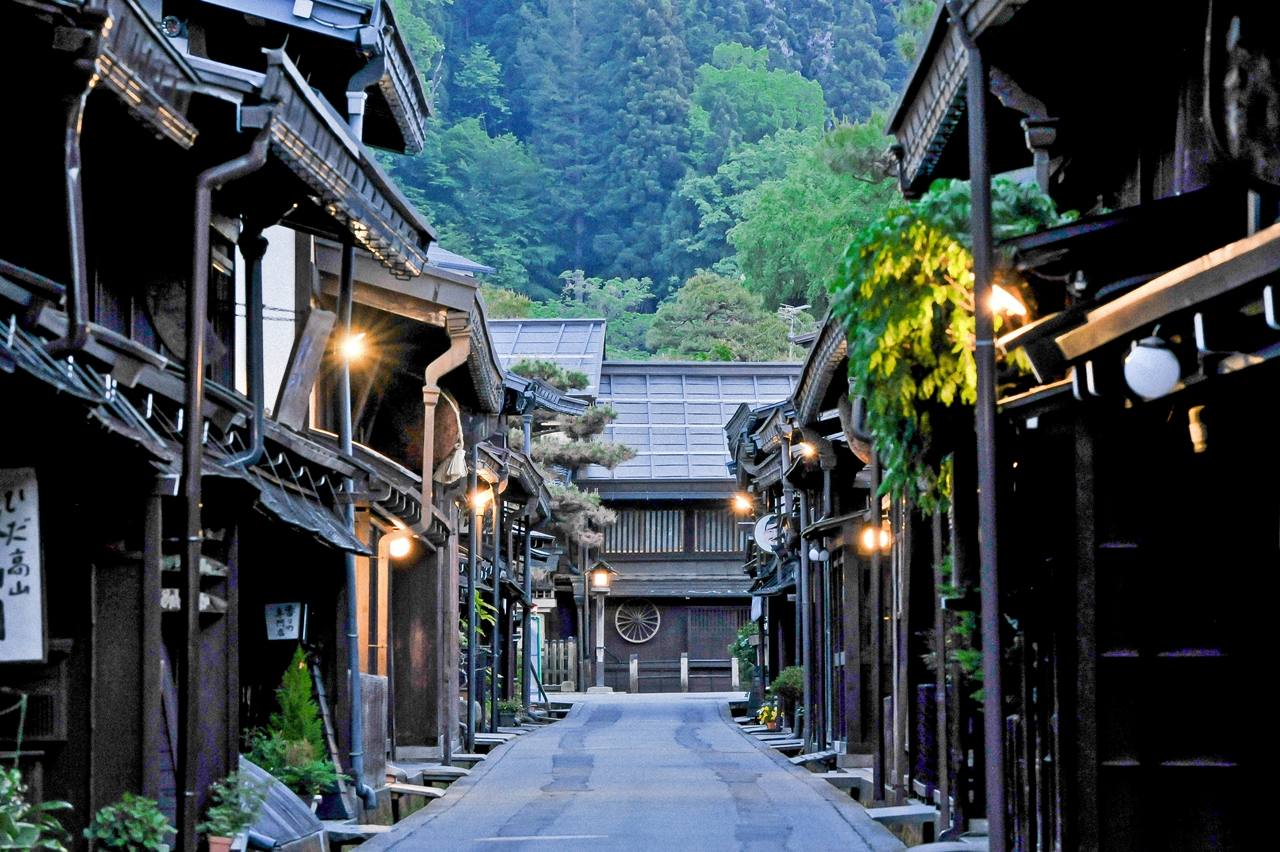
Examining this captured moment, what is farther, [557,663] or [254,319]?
[557,663]

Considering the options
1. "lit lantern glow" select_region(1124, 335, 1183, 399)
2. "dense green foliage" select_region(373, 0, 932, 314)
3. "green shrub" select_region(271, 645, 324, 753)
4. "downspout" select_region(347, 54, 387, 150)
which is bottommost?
"green shrub" select_region(271, 645, 324, 753)

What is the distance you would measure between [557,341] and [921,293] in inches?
2157

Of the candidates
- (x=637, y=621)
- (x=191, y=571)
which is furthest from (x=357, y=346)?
(x=637, y=621)

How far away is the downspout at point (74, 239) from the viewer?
9.15m

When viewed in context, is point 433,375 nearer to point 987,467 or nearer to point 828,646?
point 828,646

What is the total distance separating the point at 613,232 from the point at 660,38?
43.1 feet

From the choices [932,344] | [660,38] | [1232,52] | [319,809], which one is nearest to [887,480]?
[932,344]

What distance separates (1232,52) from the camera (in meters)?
7.87

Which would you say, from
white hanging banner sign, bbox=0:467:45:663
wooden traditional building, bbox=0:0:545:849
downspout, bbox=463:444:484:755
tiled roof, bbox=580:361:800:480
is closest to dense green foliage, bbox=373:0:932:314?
tiled roof, bbox=580:361:800:480

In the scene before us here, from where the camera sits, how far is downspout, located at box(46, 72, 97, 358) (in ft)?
30.0

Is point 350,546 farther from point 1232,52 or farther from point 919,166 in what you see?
point 1232,52

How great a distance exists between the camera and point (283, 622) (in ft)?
59.3

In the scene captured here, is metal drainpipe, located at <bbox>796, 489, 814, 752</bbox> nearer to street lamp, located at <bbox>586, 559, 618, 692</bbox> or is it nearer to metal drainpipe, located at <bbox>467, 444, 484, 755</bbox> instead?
metal drainpipe, located at <bbox>467, 444, 484, 755</bbox>

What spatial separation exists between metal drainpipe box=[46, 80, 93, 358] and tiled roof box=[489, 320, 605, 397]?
52.3 meters
